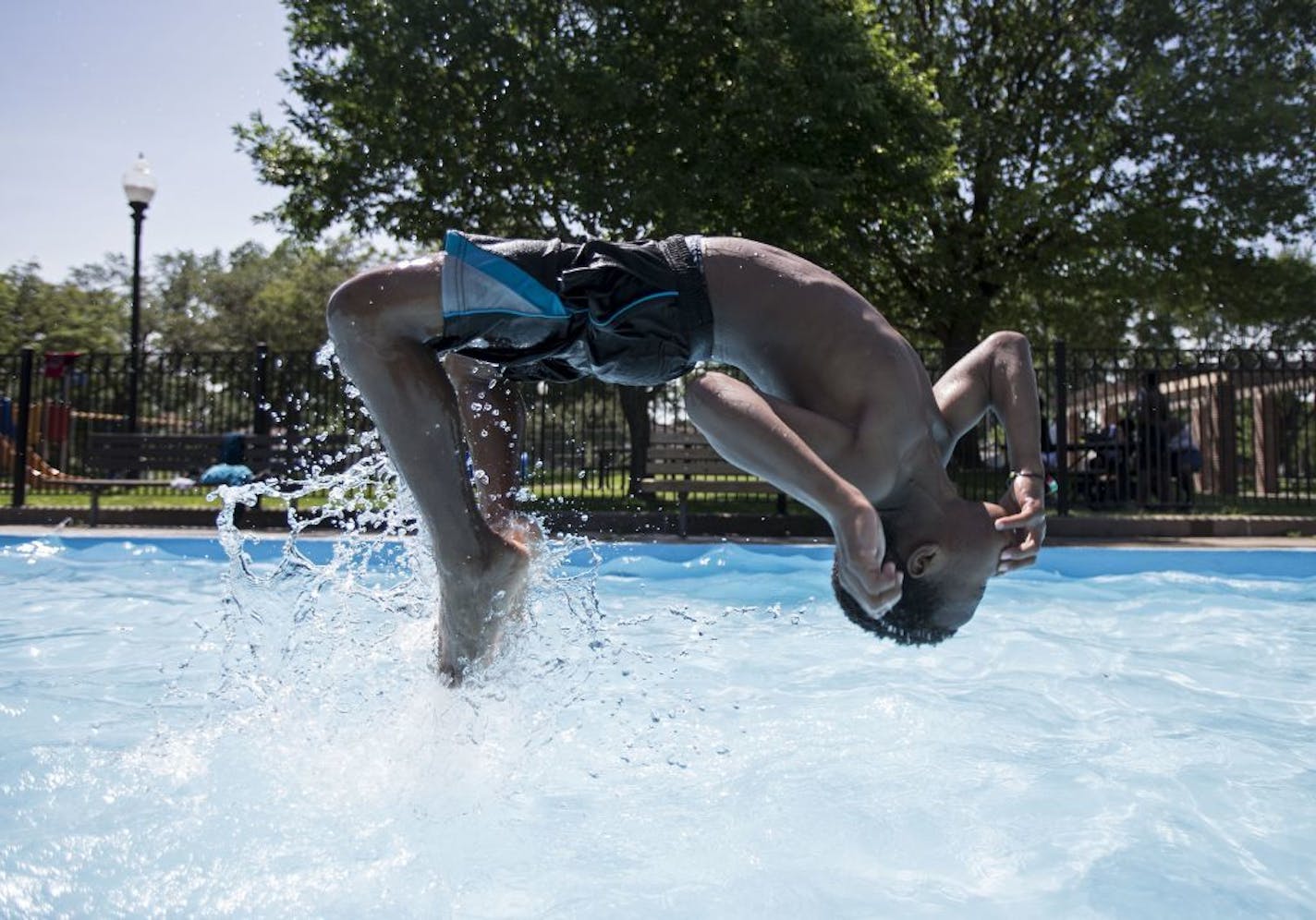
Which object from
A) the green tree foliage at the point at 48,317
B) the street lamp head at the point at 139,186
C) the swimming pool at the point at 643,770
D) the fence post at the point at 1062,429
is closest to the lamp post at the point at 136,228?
the street lamp head at the point at 139,186

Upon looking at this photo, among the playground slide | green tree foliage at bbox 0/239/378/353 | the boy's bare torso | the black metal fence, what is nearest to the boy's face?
the boy's bare torso

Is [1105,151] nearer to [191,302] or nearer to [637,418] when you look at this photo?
[637,418]

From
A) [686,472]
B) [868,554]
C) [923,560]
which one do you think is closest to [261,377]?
[686,472]

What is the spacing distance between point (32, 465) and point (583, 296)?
51.4 ft

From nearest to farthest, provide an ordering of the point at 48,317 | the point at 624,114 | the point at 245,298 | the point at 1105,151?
the point at 624,114 → the point at 1105,151 → the point at 48,317 → the point at 245,298

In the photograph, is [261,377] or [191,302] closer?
[261,377]

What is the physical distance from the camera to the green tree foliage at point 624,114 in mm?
13164

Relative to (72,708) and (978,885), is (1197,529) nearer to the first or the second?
(978,885)

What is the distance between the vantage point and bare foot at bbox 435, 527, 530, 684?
323cm

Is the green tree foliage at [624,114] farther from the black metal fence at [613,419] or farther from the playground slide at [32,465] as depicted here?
the playground slide at [32,465]

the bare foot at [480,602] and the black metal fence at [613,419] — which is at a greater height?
the black metal fence at [613,419]

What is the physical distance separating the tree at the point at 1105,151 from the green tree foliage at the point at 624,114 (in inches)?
117

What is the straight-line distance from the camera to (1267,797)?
10.2 feet

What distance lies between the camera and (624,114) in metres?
13.7
